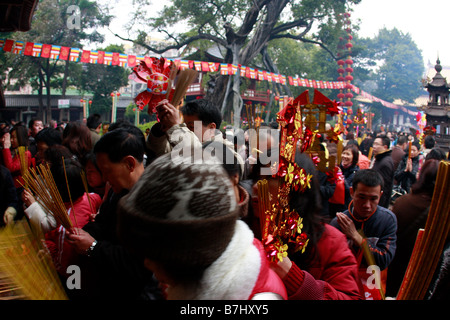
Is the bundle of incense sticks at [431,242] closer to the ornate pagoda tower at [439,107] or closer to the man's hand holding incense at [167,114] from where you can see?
the man's hand holding incense at [167,114]

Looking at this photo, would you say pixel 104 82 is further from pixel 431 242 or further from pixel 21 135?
pixel 431 242

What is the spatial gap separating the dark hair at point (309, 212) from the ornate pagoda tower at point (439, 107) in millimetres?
8396

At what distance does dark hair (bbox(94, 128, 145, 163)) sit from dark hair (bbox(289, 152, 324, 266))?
0.61m

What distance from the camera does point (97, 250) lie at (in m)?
1.21

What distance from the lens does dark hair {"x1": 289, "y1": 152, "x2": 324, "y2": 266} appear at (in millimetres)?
1262

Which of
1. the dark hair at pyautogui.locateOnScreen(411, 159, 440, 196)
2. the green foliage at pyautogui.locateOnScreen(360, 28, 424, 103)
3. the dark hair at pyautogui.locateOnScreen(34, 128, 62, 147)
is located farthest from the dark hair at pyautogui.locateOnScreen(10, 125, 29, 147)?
the green foliage at pyautogui.locateOnScreen(360, 28, 424, 103)

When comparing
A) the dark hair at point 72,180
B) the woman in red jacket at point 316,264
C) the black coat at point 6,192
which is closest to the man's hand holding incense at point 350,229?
the woman in red jacket at point 316,264

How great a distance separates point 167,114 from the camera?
143 centimetres

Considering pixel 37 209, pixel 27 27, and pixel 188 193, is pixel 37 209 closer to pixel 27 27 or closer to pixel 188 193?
pixel 188 193

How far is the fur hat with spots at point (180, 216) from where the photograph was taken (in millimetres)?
688

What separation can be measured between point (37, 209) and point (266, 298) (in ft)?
4.52

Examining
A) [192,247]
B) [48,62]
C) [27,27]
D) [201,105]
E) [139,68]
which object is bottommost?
[192,247]
